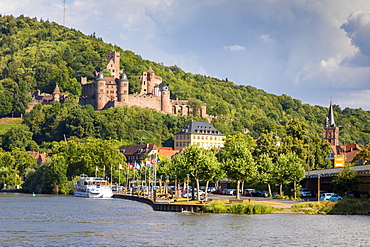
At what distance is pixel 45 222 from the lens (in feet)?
232

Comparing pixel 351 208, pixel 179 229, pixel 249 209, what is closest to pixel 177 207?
pixel 249 209

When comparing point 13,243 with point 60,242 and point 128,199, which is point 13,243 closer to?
point 60,242

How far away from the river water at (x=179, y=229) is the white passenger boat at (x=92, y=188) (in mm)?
45780

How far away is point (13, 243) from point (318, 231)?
26.3m

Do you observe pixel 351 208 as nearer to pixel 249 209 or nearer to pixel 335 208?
pixel 335 208

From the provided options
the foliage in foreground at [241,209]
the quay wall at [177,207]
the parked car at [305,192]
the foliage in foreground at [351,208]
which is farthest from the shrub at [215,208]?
the parked car at [305,192]

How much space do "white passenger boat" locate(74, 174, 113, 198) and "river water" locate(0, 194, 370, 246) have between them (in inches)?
1802

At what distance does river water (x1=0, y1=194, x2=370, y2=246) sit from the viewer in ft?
179

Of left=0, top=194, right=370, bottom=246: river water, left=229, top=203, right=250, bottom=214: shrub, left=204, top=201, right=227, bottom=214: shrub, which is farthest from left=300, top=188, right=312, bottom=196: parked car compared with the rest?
left=229, top=203, right=250, bottom=214: shrub

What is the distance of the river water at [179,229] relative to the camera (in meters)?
54.6

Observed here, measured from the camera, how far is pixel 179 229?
6225cm

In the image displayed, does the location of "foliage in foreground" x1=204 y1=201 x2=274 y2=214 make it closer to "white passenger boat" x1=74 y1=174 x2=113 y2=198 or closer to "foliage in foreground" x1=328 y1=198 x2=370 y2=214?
"foliage in foreground" x1=328 y1=198 x2=370 y2=214

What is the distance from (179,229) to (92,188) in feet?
223

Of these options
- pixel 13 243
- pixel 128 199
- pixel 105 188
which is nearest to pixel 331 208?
pixel 13 243
